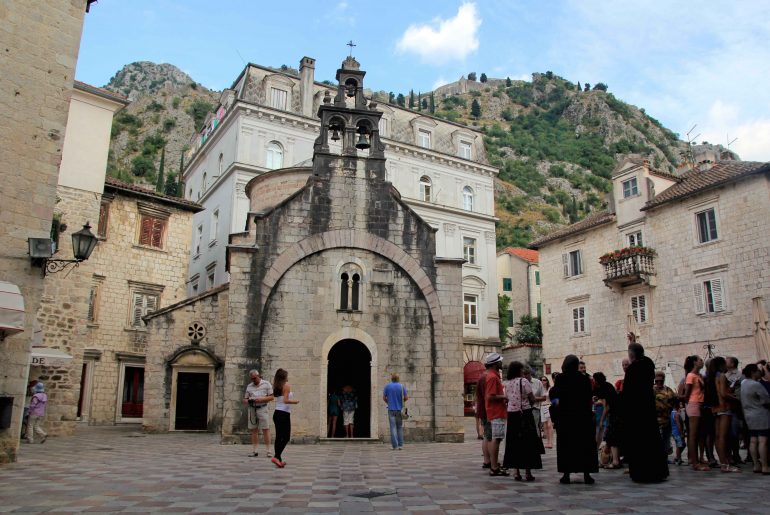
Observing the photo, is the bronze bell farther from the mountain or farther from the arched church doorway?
the mountain

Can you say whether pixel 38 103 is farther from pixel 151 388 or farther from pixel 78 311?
pixel 151 388

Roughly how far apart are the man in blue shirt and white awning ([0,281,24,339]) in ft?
26.8

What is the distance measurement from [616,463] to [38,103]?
13.0m

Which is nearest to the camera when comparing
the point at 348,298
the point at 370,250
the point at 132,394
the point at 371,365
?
the point at 371,365

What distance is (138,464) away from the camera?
11.1 metres

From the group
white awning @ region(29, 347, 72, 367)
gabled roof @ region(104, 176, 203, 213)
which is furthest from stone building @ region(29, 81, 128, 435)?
gabled roof @ region(104, 176, 203, 213)

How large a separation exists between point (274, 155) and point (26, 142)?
78.7 ft

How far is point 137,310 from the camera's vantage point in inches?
1098

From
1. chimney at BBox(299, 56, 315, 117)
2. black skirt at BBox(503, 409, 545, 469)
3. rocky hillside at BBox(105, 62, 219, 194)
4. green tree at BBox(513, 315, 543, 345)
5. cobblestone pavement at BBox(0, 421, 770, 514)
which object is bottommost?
cobblestone pavement at BBox(0, 421, 770, 514)

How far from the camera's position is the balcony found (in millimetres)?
28500

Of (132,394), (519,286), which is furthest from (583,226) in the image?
(132,394)

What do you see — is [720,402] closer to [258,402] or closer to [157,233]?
[258,402]

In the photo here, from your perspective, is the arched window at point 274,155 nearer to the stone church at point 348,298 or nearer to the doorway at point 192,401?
the doorway at point 192,401

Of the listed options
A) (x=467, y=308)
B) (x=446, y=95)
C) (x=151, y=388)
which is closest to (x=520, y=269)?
(x=467, y=308)
